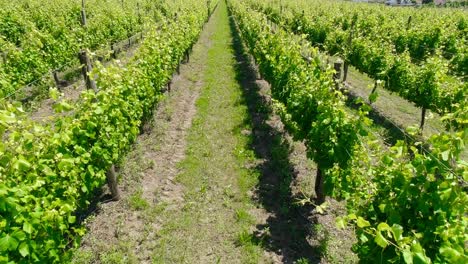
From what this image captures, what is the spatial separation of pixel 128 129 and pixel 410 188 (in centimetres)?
493

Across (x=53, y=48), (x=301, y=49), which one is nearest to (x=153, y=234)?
(x=301, y=49)

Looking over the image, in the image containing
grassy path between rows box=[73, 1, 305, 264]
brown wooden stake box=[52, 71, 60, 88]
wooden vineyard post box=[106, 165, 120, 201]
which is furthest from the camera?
brown wooden stake box=[52, 71, 60, 88]

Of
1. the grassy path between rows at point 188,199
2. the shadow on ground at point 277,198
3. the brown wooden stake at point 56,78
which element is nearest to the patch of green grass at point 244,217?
the grassy path between rows at point 188,199

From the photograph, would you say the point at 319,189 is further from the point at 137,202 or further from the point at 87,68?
the point at 87,68

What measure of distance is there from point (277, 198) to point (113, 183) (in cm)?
332

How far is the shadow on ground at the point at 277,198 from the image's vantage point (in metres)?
5.65

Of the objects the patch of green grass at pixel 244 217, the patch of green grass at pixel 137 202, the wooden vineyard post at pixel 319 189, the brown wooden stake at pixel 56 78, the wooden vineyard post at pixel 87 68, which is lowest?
the patch of green grass at pixel 244 217

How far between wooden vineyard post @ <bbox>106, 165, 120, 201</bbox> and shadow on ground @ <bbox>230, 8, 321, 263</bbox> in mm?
2841

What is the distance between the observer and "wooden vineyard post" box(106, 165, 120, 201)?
251 inches

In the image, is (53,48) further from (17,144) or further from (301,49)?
(17,144)

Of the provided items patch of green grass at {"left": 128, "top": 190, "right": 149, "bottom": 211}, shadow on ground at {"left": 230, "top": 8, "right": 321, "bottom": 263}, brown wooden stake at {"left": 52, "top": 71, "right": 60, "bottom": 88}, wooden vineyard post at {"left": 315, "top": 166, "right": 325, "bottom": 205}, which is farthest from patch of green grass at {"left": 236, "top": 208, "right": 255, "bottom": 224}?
brown wooden stake at {"left": 52, "top": 71, "right": 60, "bottom": 88}

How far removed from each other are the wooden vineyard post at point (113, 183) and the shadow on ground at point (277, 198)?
112 inches

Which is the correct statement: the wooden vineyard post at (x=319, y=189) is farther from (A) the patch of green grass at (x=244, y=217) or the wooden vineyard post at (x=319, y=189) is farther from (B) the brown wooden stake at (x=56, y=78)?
(B) the brown wooden stake at (x=56, y=78)

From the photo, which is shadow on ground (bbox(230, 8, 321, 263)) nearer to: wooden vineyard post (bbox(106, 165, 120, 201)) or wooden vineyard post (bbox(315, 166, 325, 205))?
wooden vineyard post (bbox(315, 166, 325, 205))
